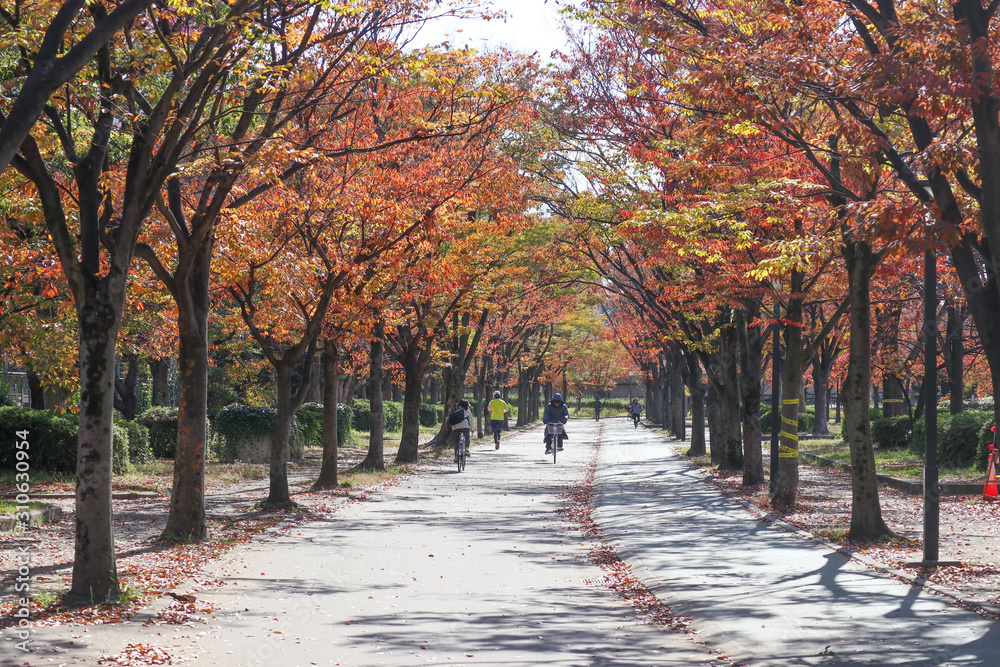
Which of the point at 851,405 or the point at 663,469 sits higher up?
the point at 851,405

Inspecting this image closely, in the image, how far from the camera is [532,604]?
347 inches

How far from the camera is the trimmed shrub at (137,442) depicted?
2267cm

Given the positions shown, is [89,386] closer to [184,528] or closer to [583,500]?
[184,528]

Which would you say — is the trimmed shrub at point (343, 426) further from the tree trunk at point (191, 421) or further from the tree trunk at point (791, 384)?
the tree trunk at point (191, 421)

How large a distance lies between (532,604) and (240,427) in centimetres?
1877

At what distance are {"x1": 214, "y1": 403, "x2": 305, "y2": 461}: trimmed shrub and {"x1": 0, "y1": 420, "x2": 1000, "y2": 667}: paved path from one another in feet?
36.9

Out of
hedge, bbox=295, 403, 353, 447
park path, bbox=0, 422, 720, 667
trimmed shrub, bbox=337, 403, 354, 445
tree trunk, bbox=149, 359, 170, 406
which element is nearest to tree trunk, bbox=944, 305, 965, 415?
park path, bbox=0, 422, 720, 667

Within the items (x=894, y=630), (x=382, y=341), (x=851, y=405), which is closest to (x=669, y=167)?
(x=851, y=405)

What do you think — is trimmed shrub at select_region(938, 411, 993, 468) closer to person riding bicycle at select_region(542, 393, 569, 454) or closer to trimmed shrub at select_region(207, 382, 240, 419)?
person riding bicycle at select_region(542, 393, 569, 454)

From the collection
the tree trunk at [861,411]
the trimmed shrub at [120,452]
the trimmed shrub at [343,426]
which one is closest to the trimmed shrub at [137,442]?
the trimmed shrub at [120,452]

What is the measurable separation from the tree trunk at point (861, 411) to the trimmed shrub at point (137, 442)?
52.8ft

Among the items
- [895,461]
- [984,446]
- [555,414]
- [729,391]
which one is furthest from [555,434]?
[984,446]

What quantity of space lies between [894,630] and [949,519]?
28.2 ft

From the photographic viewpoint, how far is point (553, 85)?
21.4 metres
